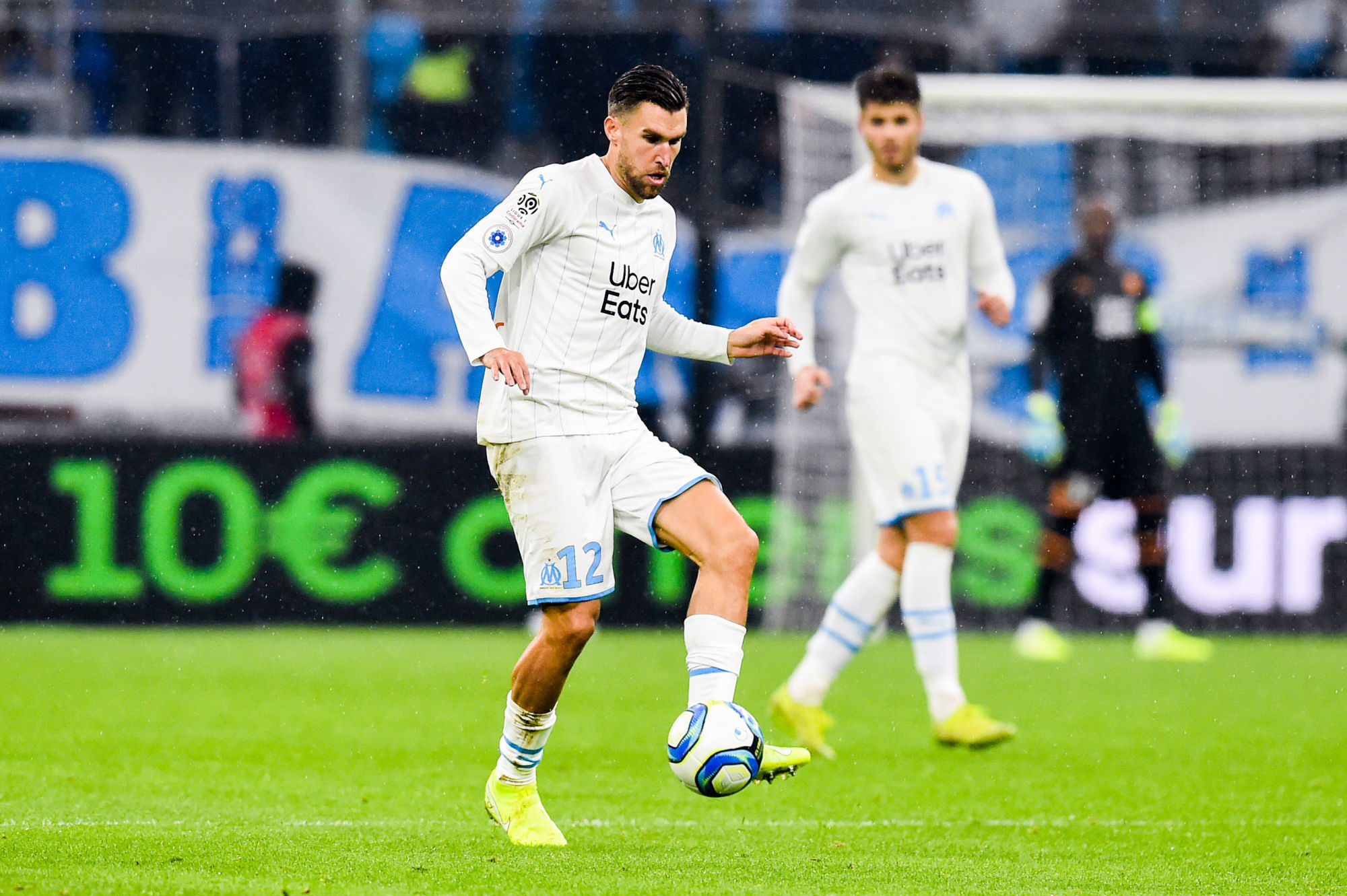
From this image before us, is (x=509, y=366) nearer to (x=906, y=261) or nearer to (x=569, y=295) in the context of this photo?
Answer: (x=569, y=295)

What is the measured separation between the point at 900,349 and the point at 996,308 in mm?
358

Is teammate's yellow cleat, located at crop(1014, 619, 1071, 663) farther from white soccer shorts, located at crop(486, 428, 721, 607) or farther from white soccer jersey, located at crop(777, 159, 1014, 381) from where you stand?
white soccer shorts, located at crop(486, 428, 721, 607)

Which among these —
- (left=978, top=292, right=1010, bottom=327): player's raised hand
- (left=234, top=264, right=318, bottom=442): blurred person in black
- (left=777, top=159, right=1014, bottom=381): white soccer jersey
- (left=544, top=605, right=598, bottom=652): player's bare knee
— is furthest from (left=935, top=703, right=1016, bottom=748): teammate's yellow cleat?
(left=234, top=264, right=318, bottom=442): blurred person in black

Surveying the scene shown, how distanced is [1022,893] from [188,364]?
813 cm

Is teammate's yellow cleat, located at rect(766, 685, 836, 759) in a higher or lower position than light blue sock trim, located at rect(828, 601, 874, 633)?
lower

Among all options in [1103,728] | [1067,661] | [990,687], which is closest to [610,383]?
[1103,728]

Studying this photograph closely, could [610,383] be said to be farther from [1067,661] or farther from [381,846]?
[1067,661]

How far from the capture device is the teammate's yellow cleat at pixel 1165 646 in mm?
10266

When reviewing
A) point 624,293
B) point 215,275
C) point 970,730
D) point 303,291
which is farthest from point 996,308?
point 215,275

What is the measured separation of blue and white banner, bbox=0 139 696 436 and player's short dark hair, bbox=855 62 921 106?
15.8ft

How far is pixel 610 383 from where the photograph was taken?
4695 mm

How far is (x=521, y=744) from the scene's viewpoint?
470 centimetres

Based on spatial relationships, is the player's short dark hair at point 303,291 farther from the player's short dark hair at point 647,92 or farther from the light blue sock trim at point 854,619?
the player's short dark hair at point 647,92

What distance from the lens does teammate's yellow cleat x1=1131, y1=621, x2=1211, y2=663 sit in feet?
33.7
